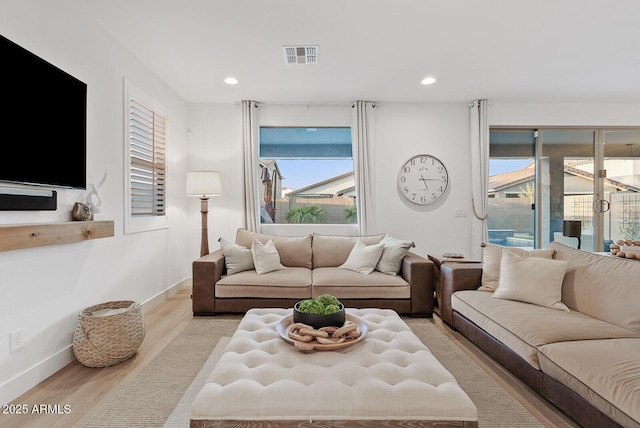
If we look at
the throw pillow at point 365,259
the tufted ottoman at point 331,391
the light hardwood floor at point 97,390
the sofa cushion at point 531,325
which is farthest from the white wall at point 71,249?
the sofa cushion at point 531,325

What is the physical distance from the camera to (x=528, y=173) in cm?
457

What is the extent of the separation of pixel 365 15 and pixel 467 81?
1.87 m

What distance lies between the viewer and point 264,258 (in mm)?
3412

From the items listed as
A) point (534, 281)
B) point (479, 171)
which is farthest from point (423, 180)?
point (534, 281)

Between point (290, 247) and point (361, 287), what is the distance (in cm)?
105

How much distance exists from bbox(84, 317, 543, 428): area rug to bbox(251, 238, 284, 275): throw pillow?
77 cm

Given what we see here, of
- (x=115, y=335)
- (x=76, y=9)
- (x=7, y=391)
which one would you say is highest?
(x=76, y=9)

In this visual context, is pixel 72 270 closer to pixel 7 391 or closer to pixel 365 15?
pixel 7 391

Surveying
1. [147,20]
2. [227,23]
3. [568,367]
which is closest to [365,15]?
[227,23]

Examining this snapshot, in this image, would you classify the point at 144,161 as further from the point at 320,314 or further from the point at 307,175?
the point at 320,314

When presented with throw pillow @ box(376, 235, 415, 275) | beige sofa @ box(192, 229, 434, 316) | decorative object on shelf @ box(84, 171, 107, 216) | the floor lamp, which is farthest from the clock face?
decorative object on shelf @ box(84, 171, 107, 216)

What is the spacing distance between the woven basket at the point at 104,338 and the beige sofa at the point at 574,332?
2569mm

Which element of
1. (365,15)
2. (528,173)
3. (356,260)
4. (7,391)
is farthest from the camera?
(528,173)

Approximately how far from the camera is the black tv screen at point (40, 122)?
1764 mm
